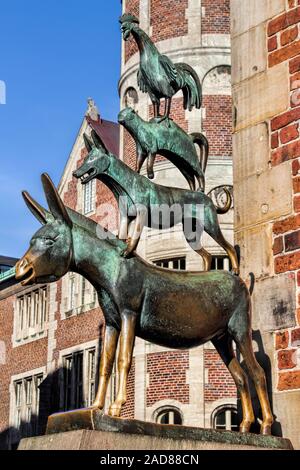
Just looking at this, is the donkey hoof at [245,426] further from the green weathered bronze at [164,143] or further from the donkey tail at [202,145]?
the donkey tail at [202,145]

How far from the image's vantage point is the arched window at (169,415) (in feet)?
69.2

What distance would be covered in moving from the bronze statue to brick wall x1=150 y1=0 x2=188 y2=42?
17.7 metres

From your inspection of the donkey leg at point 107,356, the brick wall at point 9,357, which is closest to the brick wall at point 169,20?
the brick wall at point 9,357

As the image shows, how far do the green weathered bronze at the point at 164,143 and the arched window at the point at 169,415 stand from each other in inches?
611

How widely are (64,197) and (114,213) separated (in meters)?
3.72

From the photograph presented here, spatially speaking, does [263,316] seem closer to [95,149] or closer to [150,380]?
[95,149]

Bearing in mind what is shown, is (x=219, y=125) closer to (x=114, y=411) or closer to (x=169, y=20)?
(x=169, y=20)

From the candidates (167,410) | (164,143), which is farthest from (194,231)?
(167,410)

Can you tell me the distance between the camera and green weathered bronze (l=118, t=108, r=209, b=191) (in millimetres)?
5926

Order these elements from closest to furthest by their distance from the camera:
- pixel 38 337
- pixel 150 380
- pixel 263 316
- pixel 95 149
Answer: pixel 95 149
pixel 263 316
pixel 150 380
pixel 38 337

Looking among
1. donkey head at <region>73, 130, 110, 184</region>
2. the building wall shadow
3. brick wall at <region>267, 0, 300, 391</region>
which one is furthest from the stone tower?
donkey head at <region>73, 130, 110, 184</region>

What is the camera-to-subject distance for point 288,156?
21.5ft
